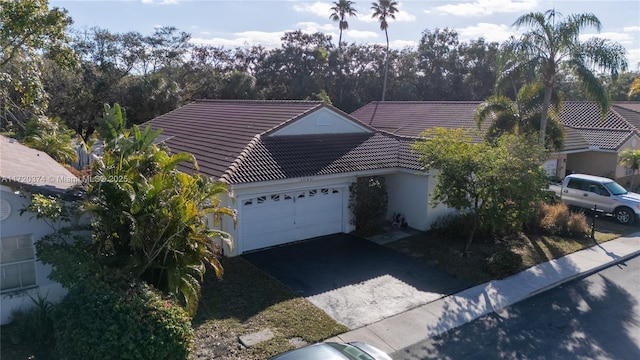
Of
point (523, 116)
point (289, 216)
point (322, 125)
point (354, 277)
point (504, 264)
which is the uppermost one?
point (523, 116)

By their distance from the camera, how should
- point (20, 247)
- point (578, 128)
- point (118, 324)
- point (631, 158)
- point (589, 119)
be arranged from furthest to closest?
point (589, 119)
point (578, 128)
point (631, 158)
point (20, 247)
point (118, 324)

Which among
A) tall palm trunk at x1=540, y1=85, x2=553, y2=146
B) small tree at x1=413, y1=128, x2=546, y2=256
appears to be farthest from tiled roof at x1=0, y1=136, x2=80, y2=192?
tall palm trunk at x1=540, y1=85, x2=553, y2=146

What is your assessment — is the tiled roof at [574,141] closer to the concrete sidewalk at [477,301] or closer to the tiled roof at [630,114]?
the tiled roof at [630,114]

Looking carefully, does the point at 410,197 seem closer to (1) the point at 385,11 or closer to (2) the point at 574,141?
(2) the point at 574,141

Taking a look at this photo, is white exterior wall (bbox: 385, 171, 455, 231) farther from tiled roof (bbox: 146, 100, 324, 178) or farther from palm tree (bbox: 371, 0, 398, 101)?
palm tree (bbox: 371, 0, 398, 101)

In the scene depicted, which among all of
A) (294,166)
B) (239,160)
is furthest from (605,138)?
(239,160)

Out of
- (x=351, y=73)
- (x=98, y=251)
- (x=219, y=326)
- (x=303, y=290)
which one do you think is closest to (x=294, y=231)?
(x=303, y=290)

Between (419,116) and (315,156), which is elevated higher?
(419,116)
